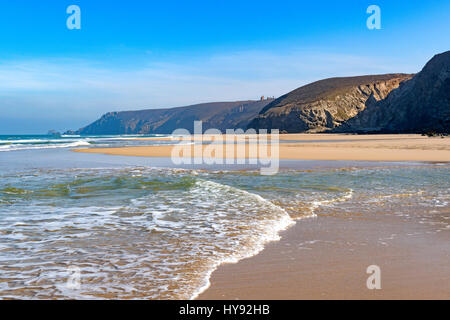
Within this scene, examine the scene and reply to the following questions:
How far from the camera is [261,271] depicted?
4215 millimetres

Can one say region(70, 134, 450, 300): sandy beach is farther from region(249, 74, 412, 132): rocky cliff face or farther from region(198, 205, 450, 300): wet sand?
region(249, 74, 412, 132): rocky cliff face

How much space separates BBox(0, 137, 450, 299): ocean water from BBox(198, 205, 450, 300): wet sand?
318mm

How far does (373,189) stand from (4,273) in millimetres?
8781

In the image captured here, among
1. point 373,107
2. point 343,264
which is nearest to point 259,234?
point 343,264

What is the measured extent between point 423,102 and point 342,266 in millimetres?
84658

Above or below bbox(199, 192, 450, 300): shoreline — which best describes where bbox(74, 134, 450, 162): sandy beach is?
above

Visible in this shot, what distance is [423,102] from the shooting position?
77.8 meters

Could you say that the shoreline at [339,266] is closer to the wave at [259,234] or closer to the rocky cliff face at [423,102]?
the wave at [259,234]

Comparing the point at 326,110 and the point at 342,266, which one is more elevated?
the point at 326,110

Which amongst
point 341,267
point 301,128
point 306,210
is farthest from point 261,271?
point 301,128

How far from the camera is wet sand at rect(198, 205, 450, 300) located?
362 centimetres
